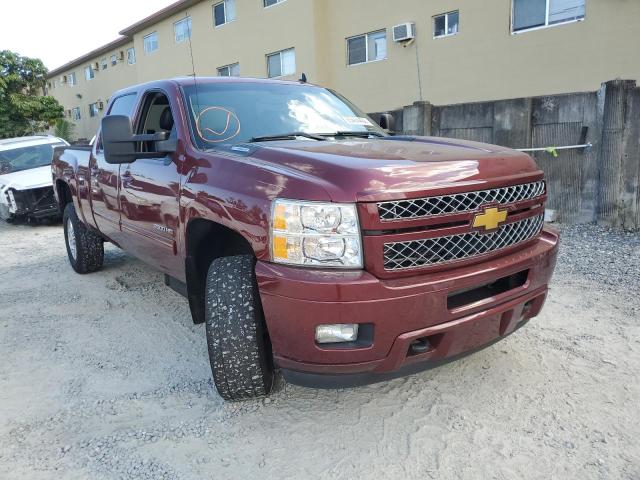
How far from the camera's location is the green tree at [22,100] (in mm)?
25766

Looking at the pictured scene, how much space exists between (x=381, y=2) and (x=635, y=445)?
42.5 ft

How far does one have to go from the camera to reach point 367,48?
1378cm

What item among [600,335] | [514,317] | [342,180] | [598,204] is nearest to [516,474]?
[514,317]

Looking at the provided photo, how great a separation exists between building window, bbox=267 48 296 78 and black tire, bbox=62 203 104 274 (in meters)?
11.9

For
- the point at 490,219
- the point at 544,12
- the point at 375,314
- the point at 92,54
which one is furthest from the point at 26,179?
the point at 92,54

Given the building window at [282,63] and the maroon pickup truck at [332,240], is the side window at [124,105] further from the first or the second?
the building window at [282,63]

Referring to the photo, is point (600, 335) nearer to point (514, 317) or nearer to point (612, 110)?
point (514, 317)

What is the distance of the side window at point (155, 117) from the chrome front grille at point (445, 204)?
6.15 ft

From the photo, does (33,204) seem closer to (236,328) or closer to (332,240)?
(236,328)

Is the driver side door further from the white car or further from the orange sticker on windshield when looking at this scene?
the white car

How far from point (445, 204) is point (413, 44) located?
451 inches

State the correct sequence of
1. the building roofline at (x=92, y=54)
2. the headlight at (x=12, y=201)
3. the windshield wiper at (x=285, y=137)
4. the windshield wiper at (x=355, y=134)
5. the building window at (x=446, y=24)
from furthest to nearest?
the building roofline at (x=92, y=54), the building window at (x=446, y=24), the headlight at (x=12, y=201), the windshield wiper at (x=355, y=134), the windshield wiper at (x=285, y=137)

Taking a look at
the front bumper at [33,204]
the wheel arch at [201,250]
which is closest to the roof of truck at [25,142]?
the front bumper at [33,204]

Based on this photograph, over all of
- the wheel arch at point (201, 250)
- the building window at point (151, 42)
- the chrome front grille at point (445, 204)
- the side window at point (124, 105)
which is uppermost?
the building window at point (151, 42)
